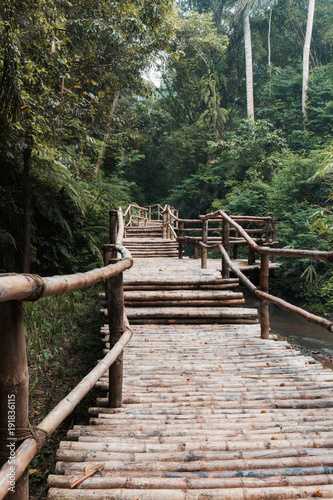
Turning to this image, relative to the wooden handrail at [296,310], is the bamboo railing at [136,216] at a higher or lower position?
higher

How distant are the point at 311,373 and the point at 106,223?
7.47 m

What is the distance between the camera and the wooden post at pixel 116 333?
2332mm

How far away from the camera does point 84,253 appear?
8531 mm

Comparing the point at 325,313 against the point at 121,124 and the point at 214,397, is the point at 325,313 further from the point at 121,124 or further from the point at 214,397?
the point at 214,397

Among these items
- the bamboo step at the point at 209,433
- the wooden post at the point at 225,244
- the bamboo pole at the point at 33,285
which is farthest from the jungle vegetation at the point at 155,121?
the bamboo pole at the point at 33,285

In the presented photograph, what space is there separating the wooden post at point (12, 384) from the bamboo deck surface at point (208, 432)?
553 mm

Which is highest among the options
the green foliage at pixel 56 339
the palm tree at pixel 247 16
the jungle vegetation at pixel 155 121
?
the palm tree at pixel 247 16

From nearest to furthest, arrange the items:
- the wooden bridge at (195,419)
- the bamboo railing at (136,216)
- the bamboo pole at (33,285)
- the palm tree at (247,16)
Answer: the bamboo pole at (33,285) < the wooden bridge at (195,419) < the bamboo railing at (136,216) < the palm tree at (247,16)

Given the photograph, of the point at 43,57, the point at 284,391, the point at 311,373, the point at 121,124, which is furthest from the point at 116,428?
the point at 121,124

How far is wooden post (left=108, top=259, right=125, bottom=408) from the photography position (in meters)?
2.33

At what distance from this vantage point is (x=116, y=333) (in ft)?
7.83

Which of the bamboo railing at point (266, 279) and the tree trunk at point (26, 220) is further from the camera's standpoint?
the tree trunk at point (26, 220)

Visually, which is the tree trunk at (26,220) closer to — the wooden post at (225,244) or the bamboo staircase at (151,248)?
the wooden post at (225,244)

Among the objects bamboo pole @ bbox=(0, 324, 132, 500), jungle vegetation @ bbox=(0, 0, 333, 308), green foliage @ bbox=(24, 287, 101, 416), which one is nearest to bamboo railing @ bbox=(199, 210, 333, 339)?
jungle vegetation @ bbox=(0, 0, 333, 308)
